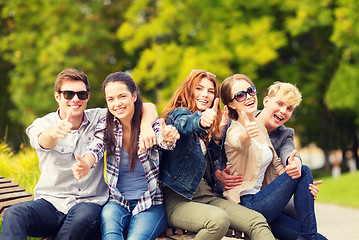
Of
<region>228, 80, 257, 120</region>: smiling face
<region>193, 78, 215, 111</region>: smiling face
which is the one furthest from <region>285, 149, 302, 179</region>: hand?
<region>193, 78, 215, 111</region>: smiling face

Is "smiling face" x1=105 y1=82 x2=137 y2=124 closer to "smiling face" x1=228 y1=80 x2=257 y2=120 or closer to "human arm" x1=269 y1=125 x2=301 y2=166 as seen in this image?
"smiling face" x1=228 y1=80 x2=257 y2=120

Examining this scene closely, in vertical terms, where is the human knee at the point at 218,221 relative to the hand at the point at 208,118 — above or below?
below

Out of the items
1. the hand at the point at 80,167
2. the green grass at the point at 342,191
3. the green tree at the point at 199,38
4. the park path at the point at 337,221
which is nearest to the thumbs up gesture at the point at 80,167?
the hand at the point at 80,167

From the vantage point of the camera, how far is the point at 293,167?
3381 millimetres

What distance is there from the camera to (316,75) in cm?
1614

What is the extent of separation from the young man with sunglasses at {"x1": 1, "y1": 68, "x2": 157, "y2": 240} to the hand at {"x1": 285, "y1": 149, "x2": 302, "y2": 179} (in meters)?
Result: 1.03

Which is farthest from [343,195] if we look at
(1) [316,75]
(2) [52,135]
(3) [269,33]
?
(2) [52,135]

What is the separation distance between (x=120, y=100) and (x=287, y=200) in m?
1.41

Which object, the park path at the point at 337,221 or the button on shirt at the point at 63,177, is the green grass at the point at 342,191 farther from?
the button on shirt at the point at 63,177

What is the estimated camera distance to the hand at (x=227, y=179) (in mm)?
3492

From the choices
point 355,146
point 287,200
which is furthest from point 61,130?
point 355,146

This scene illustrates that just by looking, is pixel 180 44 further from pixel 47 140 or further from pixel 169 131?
pixel 169 131

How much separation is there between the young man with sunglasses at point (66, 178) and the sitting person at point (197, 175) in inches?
11.3

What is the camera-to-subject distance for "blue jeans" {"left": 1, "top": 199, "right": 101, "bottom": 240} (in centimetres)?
298
